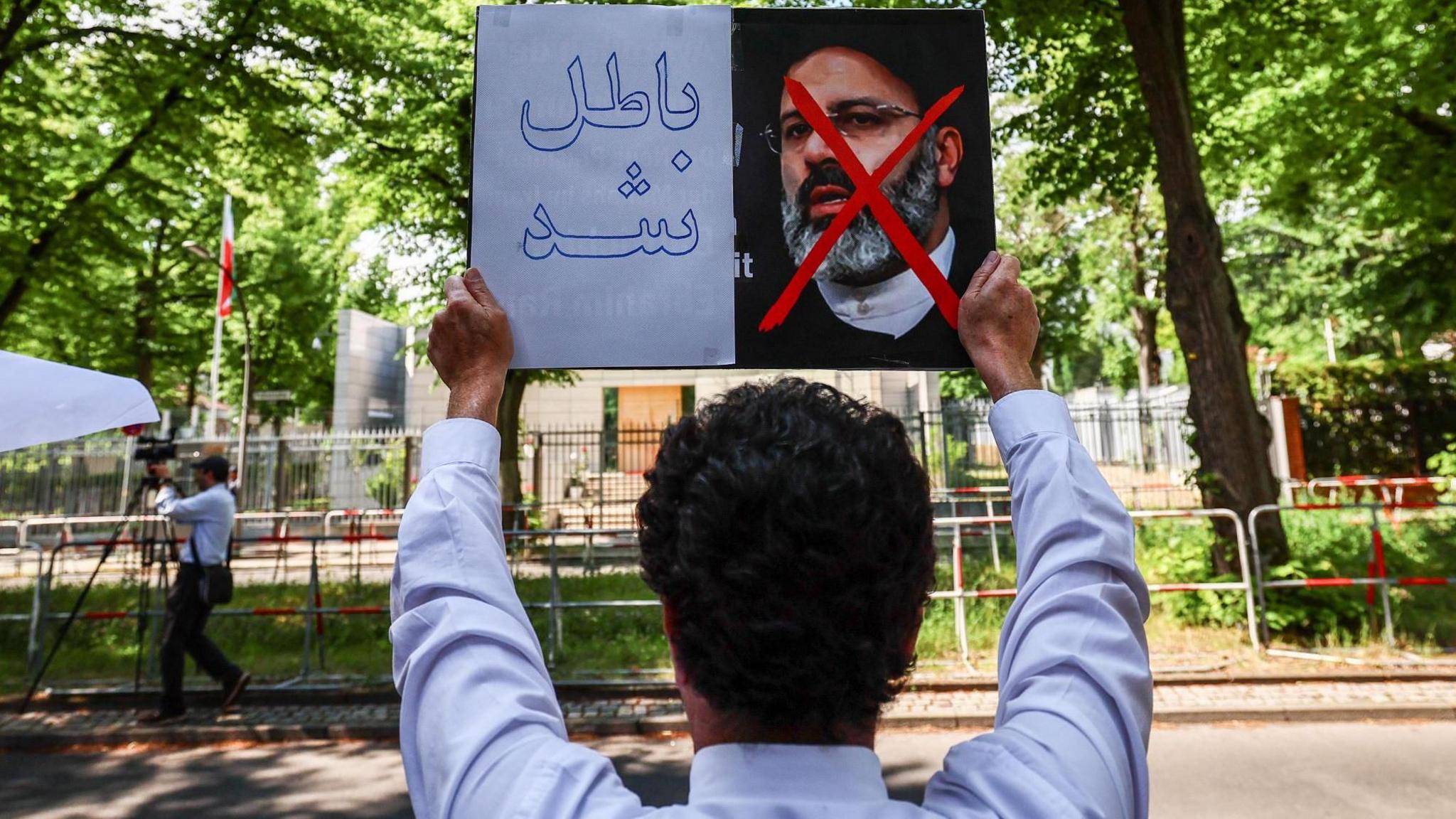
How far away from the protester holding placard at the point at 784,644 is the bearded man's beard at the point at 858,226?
0.62m

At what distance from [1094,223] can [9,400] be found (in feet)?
94.7

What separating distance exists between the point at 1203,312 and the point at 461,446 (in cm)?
968

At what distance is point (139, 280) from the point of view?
22.2m

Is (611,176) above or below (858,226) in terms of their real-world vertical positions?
above

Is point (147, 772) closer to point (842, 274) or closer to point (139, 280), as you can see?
point (842, 274)

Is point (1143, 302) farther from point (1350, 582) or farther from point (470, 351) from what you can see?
point (470, 351)

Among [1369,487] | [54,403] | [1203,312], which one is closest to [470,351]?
[54,403]

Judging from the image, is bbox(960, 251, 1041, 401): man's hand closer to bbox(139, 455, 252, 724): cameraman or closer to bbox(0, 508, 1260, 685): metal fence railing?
bbox(0, 508, 1260, 685): metal fence railing

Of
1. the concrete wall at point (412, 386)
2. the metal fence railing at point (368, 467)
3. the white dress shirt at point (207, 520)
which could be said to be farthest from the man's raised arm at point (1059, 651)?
the concrete wall at point (412, 386)

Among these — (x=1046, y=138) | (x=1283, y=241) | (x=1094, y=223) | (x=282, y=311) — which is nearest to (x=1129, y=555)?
(x=1046, y=138)

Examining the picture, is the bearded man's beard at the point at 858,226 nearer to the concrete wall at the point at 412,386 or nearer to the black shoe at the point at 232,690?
the black shoe at the point at 232,690

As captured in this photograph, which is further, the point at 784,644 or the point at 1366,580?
the point at 1366,580

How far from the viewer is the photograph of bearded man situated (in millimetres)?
1782

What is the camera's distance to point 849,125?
70.6 inches
